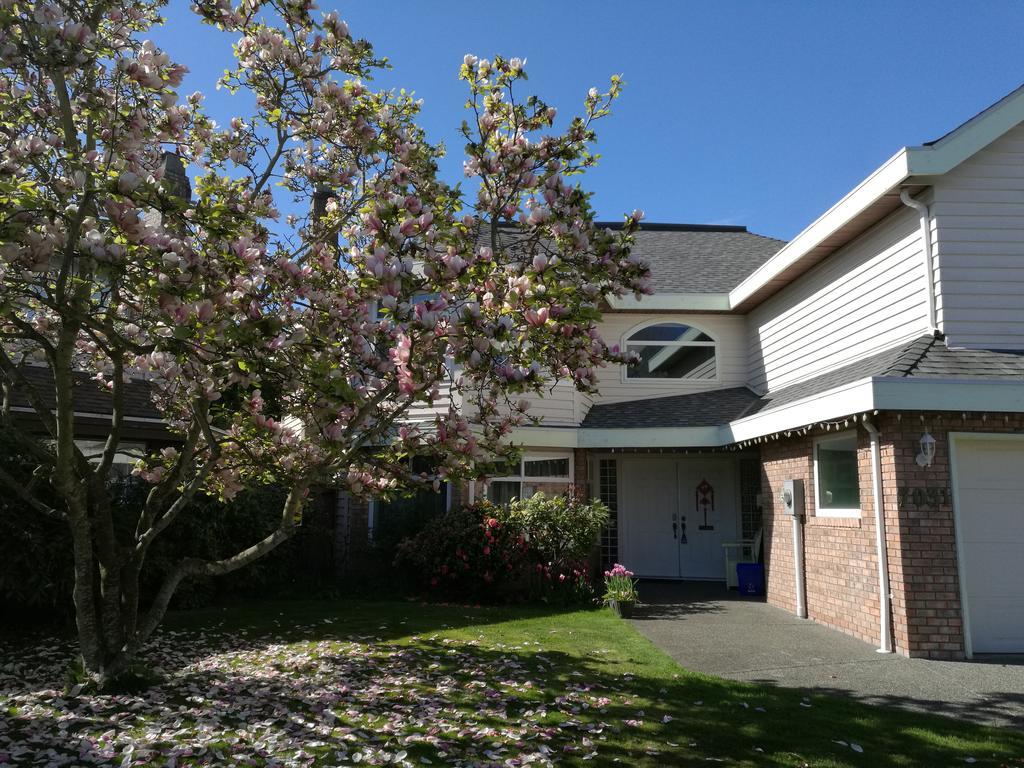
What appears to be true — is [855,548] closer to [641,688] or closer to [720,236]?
[641,688]

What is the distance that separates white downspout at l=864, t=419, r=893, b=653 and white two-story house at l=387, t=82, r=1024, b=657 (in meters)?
0.02

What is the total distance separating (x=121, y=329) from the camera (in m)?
6.02

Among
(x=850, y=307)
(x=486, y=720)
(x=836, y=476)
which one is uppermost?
(x=850, y=307)

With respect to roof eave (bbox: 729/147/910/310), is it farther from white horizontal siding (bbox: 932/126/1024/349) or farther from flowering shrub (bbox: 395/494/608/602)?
flowering shrub (bbox: 395/494/608/602)

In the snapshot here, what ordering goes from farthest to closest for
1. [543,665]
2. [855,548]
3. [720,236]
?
[720,236]
[855,548]
[543,665]

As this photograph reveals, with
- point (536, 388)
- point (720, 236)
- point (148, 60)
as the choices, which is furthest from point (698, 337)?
point (148, 60)

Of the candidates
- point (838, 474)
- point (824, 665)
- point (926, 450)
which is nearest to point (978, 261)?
point (926, 450)

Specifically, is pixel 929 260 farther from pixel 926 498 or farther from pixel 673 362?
pixel 673 362

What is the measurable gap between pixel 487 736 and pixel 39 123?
553cm

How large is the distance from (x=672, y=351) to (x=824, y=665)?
8631mm

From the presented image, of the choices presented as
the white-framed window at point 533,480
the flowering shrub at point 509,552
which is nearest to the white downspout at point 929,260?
the flowering shrub at point 509,552

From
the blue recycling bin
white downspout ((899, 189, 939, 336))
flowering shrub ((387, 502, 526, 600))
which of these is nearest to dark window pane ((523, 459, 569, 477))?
flowering shrub ((387, 502, 526, 600))

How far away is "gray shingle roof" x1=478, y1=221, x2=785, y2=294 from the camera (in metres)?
15.6

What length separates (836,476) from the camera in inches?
374
